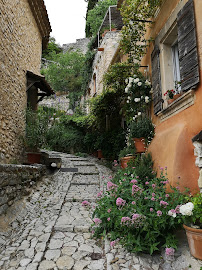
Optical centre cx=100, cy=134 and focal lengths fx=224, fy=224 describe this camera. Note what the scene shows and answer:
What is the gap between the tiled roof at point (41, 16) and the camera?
311 inches

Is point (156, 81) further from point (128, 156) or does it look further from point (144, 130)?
point (128, 156)

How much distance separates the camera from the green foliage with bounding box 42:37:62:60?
23.5 m

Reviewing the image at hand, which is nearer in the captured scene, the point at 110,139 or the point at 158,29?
the point at 158,29

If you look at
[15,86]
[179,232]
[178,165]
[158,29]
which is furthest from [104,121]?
[179,232]

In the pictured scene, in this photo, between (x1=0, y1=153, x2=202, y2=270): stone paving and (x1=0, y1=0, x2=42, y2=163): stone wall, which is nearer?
(x1=0, y1=153, x2=202, y2=270): stone paving

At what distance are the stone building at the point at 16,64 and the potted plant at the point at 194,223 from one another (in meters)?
4.42

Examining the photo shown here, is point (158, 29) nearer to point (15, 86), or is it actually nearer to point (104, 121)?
point (15, 86)

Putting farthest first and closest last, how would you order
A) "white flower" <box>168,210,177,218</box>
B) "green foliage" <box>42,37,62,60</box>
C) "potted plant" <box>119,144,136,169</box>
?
"green foliage" <box>42,37,62,60</box>
"potted plant" <box>119,144,136,169</box>
"white flower" <box>168,210,177,218</box>

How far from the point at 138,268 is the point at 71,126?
12079 millimetres

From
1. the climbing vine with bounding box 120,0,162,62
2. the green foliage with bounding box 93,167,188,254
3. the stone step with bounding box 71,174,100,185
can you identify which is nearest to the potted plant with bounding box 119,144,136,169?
the stone step with bounding box 71,174,100,185

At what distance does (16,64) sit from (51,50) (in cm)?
2083

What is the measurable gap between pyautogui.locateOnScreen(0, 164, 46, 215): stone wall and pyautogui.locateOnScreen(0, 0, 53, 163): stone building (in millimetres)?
780

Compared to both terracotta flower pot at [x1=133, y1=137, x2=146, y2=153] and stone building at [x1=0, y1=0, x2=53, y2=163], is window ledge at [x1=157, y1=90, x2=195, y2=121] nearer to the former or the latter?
terracotta flower pot at [x1=133, y1=137, x2=146, y2=153]

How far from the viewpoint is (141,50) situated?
5.75 m
